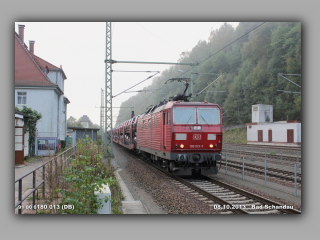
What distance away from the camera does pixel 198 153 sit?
37.0 feet

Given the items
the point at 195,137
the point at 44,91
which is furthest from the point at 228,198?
the point at 44,91

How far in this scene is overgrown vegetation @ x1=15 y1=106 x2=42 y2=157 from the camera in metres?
12.1

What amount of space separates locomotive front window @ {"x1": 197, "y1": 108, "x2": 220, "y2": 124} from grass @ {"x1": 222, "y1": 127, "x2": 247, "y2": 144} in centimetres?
1749

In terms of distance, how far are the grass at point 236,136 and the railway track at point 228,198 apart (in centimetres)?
1686

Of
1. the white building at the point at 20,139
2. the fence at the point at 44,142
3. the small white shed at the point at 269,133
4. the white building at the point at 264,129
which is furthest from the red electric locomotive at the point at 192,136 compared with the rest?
the white building at the point at 264,129

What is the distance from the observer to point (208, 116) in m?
11.6

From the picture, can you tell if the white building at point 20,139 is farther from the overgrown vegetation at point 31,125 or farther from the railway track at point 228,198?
the railway track at point 228,198

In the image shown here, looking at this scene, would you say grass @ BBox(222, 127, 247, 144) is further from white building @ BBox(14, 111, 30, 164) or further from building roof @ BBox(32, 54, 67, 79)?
building roof @ BBox(32, 54, 67, 79)

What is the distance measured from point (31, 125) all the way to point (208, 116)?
27.7ft

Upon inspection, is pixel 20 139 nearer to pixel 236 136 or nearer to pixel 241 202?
pixel 241 202

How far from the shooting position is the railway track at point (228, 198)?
7.10 m

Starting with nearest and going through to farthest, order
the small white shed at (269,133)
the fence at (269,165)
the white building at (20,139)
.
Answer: the white building at (20,139)
the fence at (269,165)
the small white shed at (269,133)
